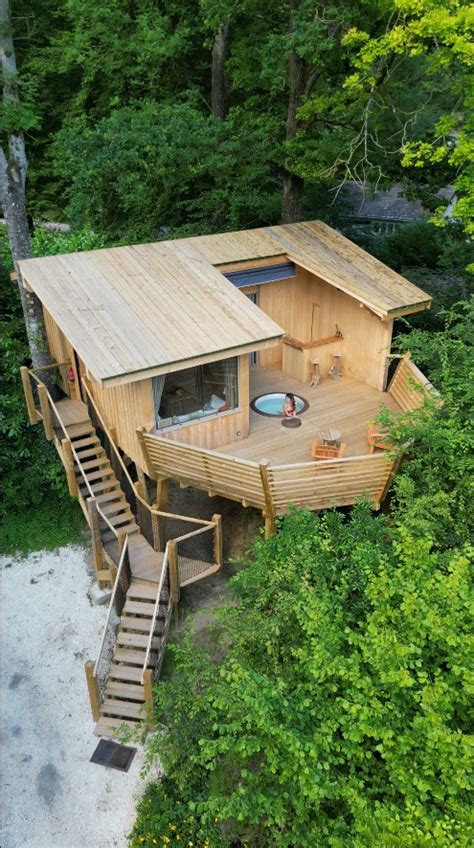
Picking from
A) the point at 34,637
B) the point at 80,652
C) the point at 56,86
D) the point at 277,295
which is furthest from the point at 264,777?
the point at 56,86

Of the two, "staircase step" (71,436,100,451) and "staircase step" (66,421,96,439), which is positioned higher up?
"staircase step" (66,421,96,439)

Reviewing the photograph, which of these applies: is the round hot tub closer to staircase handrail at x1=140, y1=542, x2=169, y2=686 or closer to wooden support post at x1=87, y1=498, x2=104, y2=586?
staircase handrail at x1=140, y1=542, x2=169, y2=686

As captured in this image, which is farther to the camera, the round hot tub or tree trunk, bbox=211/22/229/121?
tree trunk, bbox=211/22/229/121

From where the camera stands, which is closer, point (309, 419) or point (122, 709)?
point (122, 709)

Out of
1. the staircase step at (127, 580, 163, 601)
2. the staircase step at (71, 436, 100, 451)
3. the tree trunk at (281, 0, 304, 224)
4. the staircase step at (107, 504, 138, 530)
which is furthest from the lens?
the tree trunk at (281, 0, 304, 224)

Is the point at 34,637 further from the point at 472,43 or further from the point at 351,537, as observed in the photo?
the point at 472,43

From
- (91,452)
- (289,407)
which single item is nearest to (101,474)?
(91,452)

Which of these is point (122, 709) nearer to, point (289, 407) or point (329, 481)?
point (329, 481)

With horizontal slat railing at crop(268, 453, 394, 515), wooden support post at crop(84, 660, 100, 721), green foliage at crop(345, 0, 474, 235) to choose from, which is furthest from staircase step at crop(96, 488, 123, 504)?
green foliage at crop(345, 0, 474, 235)
